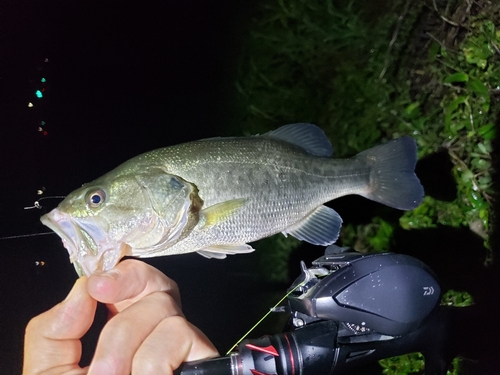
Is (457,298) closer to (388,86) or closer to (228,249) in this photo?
(388,86)

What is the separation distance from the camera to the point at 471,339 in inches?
61.0

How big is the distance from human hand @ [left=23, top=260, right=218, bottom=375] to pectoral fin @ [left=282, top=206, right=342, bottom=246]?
27.0 inches

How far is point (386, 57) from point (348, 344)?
2.21 metres

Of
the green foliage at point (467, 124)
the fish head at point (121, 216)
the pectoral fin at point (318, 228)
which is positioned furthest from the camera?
the green foliage at point (467, 124)

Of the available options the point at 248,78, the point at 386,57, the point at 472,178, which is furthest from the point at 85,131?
the point at 472,178

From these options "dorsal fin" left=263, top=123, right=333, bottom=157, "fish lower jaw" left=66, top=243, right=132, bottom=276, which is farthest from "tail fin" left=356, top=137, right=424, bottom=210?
"fish lower jaw" left=66, top=243, right=132, bottom=276

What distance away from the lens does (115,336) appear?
1.16 meters

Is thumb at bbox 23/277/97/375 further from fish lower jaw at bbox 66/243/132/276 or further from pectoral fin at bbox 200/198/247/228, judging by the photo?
pectoral fin at bbox 200/198/247/228

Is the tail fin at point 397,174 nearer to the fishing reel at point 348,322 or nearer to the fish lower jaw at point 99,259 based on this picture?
the fishing reel at point 348,322

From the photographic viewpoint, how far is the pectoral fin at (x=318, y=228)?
1786mm

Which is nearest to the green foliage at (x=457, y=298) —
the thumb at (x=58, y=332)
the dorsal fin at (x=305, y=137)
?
the dorsal fin at (x=305, y=137)

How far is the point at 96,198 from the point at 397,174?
135 centimetres

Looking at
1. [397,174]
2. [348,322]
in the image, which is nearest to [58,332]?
[348,322]

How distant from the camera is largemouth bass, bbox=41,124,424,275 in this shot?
1.38 metres
